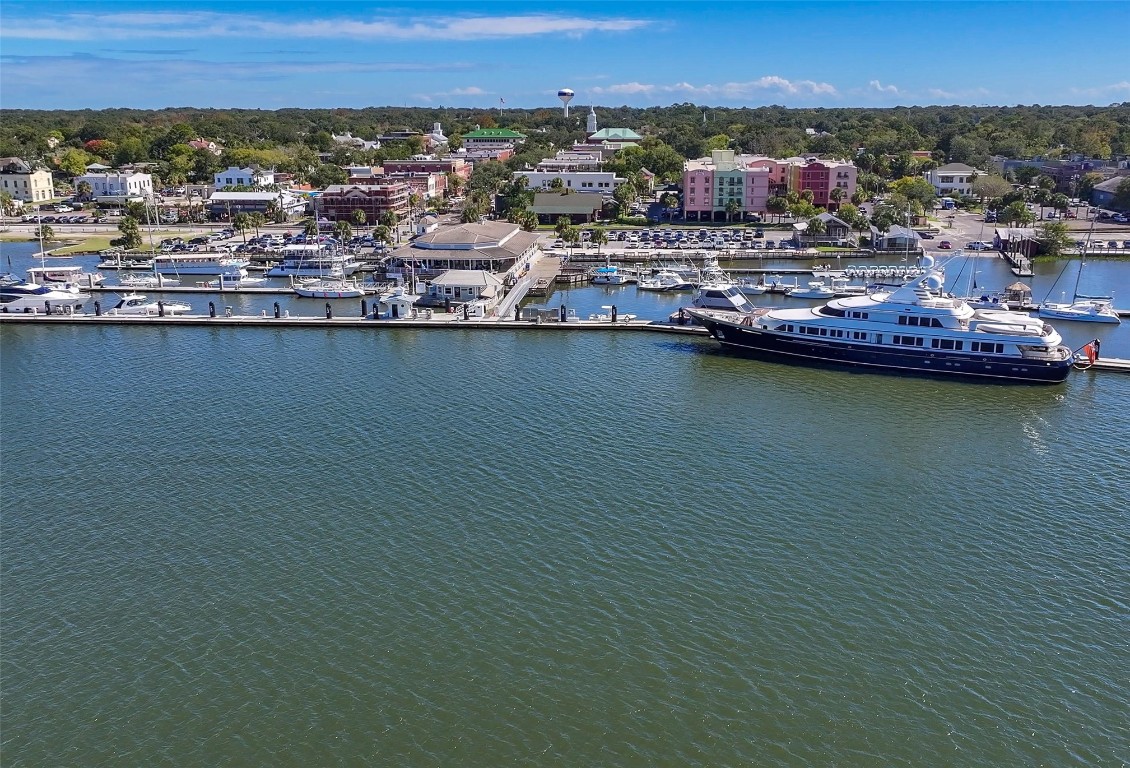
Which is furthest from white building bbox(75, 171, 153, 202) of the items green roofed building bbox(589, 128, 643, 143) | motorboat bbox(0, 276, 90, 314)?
green roofed building bbox(589, 128, 643, 143)

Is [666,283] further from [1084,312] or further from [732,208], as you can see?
[732,208]

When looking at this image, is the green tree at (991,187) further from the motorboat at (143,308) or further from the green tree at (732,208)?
the motorboat at (143,308)

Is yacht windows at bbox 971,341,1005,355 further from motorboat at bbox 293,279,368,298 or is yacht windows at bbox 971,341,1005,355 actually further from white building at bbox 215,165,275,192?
white building at bbox 215,165,275,192

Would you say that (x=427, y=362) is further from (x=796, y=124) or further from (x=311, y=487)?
(x=796, y=124)

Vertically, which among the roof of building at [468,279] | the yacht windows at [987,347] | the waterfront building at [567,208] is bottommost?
the yacht windows at [987,347]

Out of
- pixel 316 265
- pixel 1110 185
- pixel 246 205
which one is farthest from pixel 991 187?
pixel 246 205

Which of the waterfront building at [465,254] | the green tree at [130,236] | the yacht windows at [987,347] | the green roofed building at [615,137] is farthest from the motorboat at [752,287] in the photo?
the green roofed building at [615,137]
